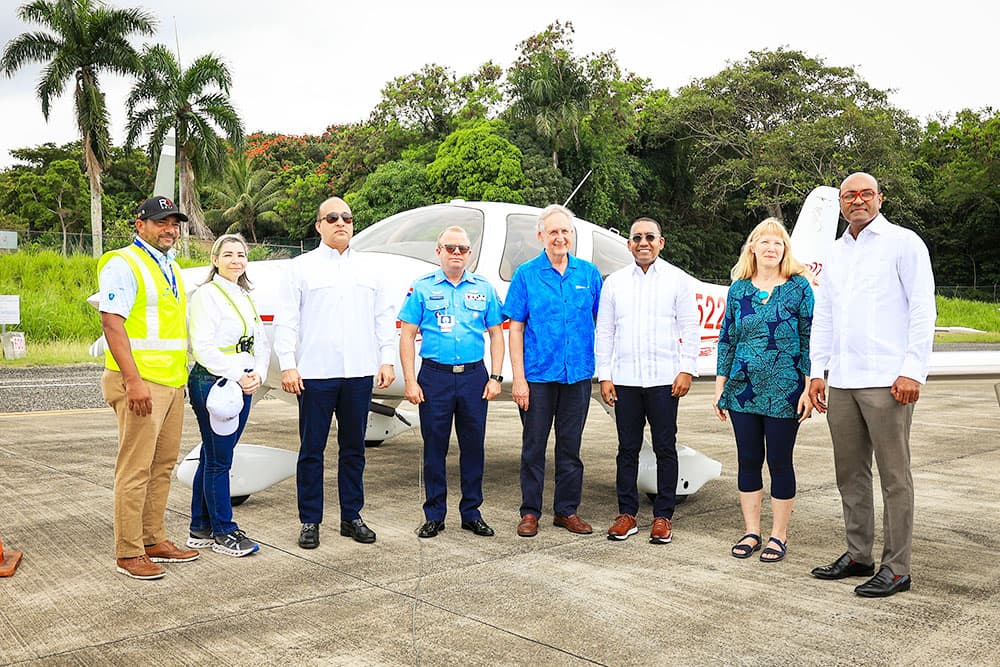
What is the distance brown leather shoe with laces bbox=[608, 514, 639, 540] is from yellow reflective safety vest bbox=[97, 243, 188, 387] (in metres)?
2.40

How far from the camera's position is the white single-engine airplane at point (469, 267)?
535 centimetres

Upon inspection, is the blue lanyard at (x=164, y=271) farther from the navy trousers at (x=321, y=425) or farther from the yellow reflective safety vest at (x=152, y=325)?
the navy trousers at (x=321, y=425)

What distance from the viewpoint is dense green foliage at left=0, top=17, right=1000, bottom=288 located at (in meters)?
30.7

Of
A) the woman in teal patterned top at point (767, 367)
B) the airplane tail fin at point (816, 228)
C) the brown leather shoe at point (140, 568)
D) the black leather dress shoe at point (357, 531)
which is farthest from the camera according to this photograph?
the airplane tail fin at point (816, 228)

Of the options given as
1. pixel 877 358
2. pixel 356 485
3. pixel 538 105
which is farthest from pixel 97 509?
pixel 538 105

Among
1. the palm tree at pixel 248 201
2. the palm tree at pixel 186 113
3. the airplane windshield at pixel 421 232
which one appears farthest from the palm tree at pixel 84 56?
the airplane windshield at pixel 421 232

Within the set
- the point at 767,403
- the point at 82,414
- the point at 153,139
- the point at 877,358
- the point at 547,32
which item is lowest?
the point at 82,414

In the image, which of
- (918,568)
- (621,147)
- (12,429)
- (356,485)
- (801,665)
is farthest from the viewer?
(621,147)

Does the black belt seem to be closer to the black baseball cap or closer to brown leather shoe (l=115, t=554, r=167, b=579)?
the black baseball cap

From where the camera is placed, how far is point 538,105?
3247 cm

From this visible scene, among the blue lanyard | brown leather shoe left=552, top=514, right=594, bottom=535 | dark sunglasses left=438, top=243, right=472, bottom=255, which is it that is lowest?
brown leather shoe left=552, top=514, right=594, bottom=535

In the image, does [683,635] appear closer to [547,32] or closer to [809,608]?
[809,608]

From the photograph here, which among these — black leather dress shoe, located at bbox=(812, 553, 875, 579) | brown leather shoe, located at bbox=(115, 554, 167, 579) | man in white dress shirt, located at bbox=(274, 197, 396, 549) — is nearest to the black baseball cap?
man in white dress shirt, located at bbox=(274, 197, 396, 549)

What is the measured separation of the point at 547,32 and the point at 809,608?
106 ft
